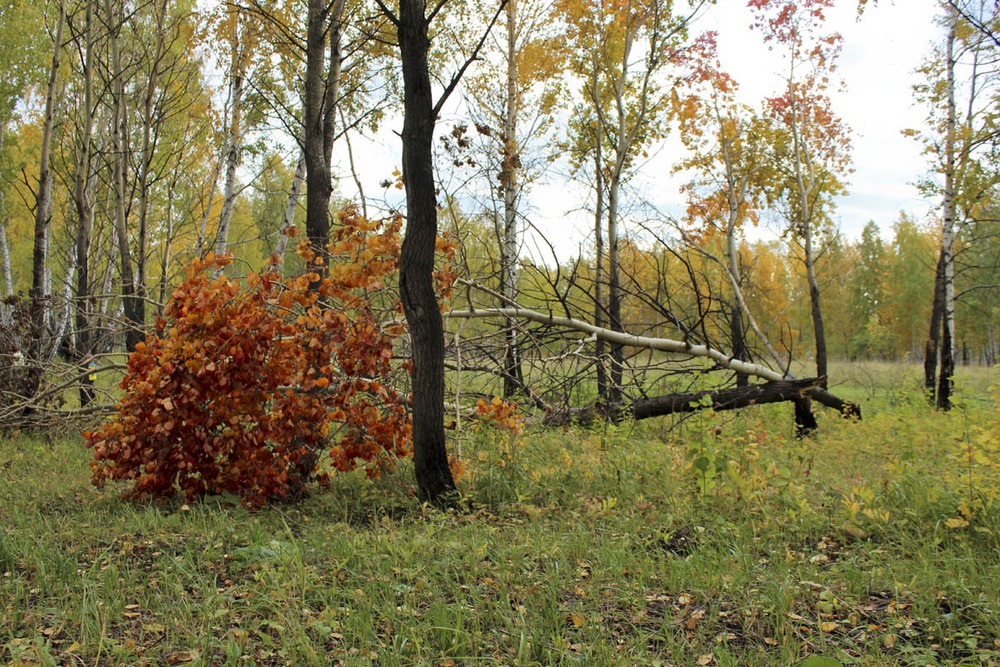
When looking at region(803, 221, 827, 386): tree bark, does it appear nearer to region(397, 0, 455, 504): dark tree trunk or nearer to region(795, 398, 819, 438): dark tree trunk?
region(795, 398, 819, 438): dark tree trunk

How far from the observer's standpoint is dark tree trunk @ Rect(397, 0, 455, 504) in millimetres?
4332

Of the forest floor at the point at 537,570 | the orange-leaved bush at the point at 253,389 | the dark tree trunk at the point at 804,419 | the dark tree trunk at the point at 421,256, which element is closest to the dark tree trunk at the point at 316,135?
the orange-leaved bush at the point at 253,389

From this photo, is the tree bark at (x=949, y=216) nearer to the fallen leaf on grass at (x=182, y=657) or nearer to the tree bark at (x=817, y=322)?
the tree bark at (x=817, y=322)

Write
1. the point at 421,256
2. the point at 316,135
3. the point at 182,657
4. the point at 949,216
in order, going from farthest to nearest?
the point at 949,216 < the point at 316,135 < the point at 421,256 < the point at 182,657

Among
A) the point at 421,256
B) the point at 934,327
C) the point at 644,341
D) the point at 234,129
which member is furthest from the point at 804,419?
the point at 234,129

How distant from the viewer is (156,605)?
298cm

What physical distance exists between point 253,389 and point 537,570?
2.61 m

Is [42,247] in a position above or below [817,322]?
above

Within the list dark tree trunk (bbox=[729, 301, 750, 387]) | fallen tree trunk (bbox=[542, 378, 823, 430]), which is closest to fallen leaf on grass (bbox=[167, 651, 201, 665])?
fallen tree trunk (bbox=[542, 378, 823, 430])

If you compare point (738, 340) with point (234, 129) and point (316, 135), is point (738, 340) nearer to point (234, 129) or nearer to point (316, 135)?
point (316, 135)

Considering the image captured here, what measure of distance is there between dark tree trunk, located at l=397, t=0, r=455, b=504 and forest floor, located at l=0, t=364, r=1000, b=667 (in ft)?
1.48

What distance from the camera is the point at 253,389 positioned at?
4785mm

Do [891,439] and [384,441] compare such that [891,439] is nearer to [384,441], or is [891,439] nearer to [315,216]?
[384,441]

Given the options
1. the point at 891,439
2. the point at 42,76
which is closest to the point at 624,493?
the point at 891,439
